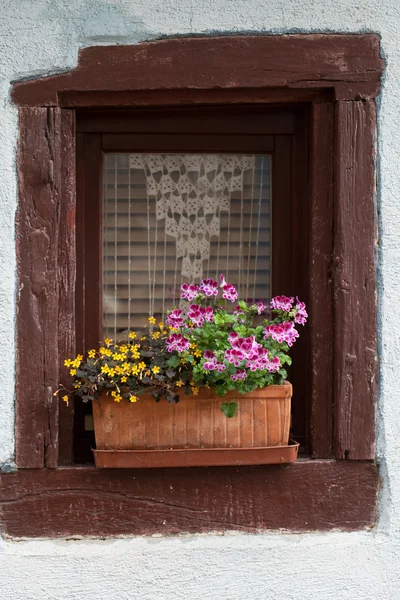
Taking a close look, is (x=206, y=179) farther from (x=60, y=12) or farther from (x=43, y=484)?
(x=43, y=484)

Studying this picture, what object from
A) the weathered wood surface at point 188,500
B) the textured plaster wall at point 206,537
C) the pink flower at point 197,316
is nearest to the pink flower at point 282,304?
the pink flower at point 197,316

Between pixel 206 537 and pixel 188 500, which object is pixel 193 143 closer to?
pixel 188 500

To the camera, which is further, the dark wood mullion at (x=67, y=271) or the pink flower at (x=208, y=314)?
the dark wood mullion at (x=67, y=271)

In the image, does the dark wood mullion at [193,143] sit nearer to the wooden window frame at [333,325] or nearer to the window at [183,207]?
the window at [183,207]

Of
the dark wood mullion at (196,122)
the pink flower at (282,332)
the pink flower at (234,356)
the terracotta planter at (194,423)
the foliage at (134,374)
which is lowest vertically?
the terracotta planter at (194,423)

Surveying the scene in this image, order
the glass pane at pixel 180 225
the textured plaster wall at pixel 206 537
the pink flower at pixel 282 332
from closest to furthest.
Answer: the pink flower at pixel 282 332
the textured plaster wall at pixel 206 537
the glass pane at pixel 180 225

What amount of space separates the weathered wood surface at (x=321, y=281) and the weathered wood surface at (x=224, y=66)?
0.49 feet

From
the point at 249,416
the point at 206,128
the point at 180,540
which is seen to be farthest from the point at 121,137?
the point at 180,540

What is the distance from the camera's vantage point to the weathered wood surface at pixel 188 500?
9.19ft

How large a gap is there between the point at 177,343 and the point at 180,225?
2.19 ft

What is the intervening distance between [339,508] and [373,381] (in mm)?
508

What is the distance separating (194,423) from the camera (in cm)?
275

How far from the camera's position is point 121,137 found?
3053 millimetres

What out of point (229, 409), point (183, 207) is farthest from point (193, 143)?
point (229, 409)
